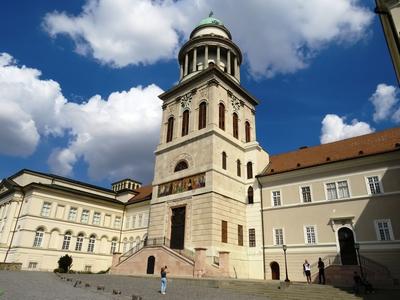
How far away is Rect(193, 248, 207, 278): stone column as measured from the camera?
80.1 feet

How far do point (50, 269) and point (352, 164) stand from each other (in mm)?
35956

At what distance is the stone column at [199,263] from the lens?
24.4 meters

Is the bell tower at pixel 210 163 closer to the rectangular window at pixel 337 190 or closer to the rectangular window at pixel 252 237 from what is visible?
the rectangular window at pixel 252 237

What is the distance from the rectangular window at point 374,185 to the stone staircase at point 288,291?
1026cm

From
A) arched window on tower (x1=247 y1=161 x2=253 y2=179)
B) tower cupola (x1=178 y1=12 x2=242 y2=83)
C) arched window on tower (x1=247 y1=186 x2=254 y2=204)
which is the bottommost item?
arched window on tower (x1=247 y1=186 x2=254 y2=204)

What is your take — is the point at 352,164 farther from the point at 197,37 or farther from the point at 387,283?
the point at 197,37

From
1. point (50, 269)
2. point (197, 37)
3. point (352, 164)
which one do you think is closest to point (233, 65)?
point (197, 37)

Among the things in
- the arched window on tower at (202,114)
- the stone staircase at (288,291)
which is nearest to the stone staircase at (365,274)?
the stone staircase at (288,291)

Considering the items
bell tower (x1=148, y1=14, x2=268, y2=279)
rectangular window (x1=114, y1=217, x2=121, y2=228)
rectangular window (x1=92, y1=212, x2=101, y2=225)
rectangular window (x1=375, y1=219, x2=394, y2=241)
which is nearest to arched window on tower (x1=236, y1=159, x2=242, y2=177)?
bell tower (x1=148, y1=14, x2=268, y2=279)

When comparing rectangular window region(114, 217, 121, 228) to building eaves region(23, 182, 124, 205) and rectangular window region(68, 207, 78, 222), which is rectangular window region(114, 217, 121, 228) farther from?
rectangular window region(68, 207, 78, 222)

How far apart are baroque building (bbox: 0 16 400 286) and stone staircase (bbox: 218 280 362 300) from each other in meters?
3.70

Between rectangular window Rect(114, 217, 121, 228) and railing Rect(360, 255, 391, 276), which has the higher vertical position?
rectangular window Rect(114, 217, 121, 228)

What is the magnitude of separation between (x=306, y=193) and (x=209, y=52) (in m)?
22.9

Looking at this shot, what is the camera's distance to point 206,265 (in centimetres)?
2503
